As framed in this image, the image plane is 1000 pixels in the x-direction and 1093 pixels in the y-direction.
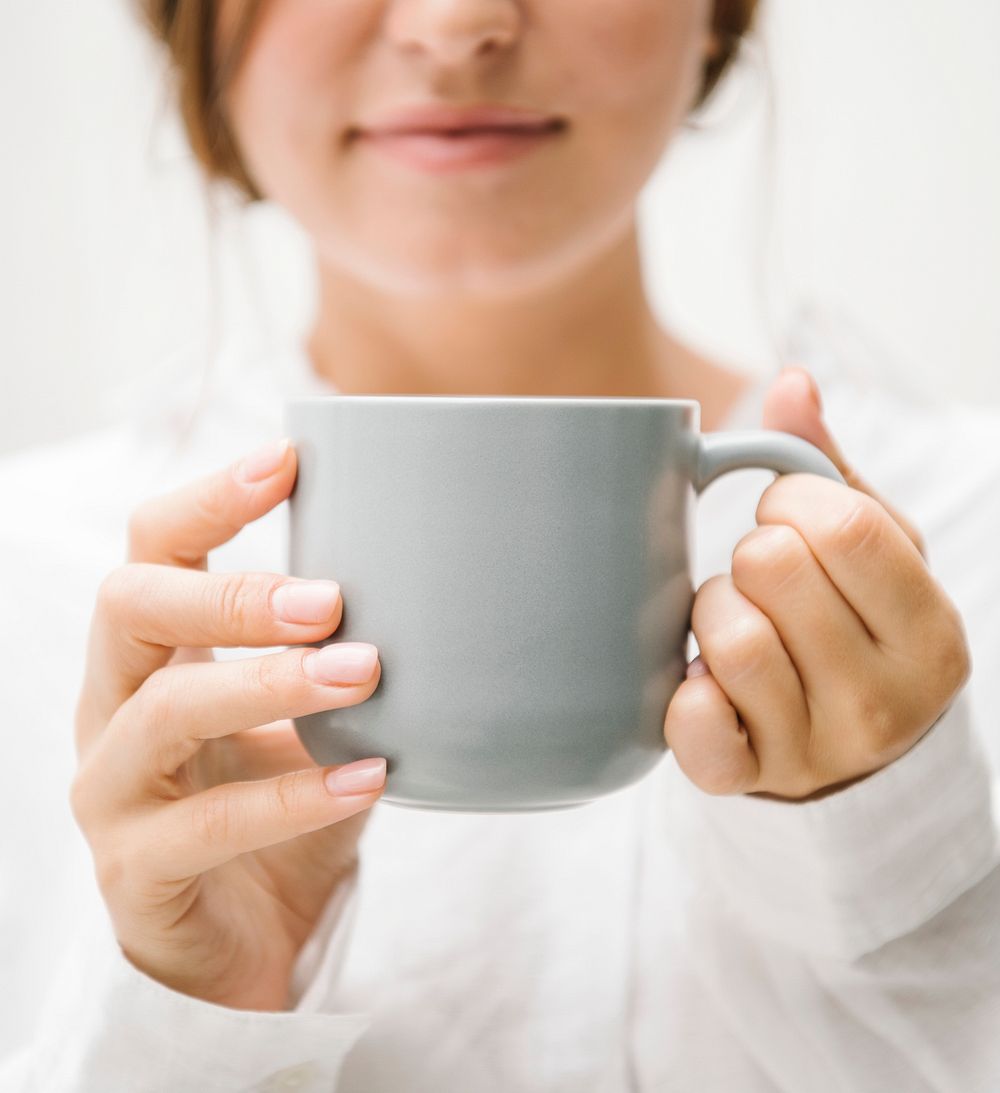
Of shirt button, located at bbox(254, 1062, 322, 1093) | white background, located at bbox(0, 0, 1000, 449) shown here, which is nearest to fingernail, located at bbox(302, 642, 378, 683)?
shirt button, located at bbox(254, 1062, 322, 1093)

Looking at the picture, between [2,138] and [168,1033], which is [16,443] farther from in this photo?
[168,1033]

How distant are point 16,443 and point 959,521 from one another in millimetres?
1395

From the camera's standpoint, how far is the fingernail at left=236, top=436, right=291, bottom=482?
0.61 meters

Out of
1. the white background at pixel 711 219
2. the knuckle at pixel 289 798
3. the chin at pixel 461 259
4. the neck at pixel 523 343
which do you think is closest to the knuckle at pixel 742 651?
the knuckle at pixel 289 798

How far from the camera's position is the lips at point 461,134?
0.95 meters

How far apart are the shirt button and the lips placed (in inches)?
26.0

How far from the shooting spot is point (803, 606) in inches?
23.1

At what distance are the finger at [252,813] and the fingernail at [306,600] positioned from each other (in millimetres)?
78

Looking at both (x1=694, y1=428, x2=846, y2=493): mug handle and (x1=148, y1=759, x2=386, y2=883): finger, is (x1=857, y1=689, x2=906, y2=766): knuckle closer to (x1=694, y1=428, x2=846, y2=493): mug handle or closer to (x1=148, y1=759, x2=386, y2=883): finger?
(x1=694, y1=428, x2=846, y2=493): mug handle

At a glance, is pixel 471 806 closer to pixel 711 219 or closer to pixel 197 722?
pixel 197 722

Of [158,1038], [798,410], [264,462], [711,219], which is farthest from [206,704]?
[711,219]

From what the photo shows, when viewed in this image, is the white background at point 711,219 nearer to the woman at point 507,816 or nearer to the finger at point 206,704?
the woman at point 507,816

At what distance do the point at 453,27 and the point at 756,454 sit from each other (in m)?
0.44

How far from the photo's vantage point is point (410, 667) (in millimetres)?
566
